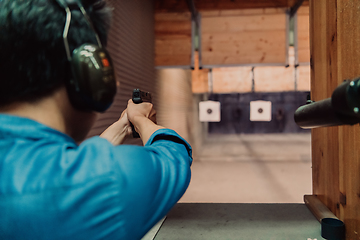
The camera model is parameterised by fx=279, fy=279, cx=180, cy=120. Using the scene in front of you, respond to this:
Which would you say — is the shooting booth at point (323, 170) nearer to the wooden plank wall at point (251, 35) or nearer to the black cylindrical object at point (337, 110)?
the black cylindrical object at point (337, 110)

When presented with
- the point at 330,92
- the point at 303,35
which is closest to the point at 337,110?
the point at 330,92

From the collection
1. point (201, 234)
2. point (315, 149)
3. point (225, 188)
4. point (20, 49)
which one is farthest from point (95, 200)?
point (225, 188)

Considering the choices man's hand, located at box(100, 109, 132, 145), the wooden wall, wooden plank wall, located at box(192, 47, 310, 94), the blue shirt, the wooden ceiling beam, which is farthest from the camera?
wooden plank wall, located at box(192, 47, 310, 94)

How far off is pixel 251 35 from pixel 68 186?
3.95 metres

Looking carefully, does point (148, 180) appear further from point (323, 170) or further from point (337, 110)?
point (323, 170)

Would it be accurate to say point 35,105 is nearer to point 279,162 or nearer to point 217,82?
point 279,162

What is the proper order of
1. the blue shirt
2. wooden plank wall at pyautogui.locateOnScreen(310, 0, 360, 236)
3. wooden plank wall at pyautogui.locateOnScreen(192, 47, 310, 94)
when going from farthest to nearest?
wooden plank wall at pyautogui.locateOnScreen(192, 47, 310, 94), wooden plank wall at pyautogui.locateOnScreen(310, 0, 360, 236), the blue shirt

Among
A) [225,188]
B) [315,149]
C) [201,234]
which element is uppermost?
[315,149]

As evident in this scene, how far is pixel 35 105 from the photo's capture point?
0.59m

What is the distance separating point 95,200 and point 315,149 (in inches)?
71.8

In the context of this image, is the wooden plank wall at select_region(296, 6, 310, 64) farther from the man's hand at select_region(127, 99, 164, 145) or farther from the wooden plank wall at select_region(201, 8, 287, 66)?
the man's hand at select_region(127, 99, 164, 145)

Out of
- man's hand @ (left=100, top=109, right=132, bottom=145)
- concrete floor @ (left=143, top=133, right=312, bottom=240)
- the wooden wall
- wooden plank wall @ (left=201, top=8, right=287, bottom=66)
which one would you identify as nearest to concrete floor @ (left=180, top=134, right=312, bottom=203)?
concrete floor @ (left=143, top=133, right=312, bottom=240)

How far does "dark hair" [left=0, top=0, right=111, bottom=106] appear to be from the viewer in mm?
541

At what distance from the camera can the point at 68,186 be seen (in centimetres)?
49
